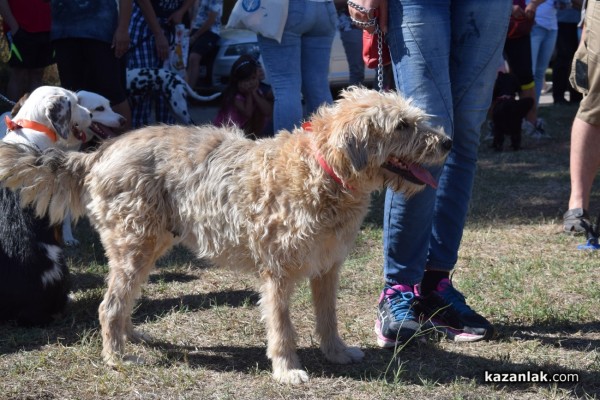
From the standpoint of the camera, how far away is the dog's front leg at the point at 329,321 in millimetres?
3643

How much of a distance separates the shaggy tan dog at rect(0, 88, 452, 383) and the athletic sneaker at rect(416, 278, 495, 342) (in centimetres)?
50

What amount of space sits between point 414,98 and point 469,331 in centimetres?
115

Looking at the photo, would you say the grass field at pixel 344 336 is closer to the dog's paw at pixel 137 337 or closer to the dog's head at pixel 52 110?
the dog's paw at pixel 137 337

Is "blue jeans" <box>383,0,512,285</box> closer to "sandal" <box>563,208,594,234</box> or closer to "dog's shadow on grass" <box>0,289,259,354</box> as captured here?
"dog's shadow on grass" <box>0,289,259,354</box>

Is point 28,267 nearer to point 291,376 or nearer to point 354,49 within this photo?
point 291,376

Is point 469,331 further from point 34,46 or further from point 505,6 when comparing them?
point 34,46

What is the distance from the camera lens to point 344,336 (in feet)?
13.0

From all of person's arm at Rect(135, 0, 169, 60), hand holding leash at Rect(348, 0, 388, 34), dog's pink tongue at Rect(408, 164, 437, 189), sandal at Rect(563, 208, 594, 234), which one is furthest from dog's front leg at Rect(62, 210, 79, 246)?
sandal at Rect(563, 208, 594, 234)

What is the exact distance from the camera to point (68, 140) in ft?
17.3

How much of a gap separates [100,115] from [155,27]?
1.49 meters

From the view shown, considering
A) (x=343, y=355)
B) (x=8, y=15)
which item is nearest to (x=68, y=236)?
(x=8, y=15)

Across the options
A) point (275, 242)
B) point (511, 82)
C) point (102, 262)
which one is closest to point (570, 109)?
point (511, 82)

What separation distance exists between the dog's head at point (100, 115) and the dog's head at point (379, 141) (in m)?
2.94

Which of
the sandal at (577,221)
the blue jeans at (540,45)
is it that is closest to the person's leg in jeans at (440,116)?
the sandal at (577,221)
